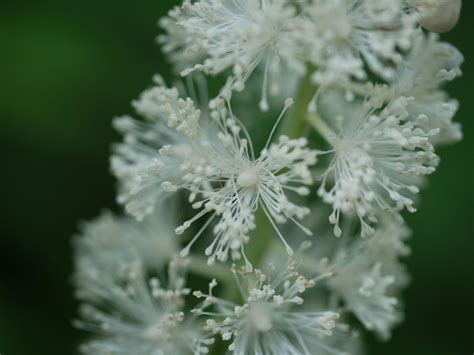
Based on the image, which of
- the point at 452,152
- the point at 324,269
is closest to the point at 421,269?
the point at 452,152

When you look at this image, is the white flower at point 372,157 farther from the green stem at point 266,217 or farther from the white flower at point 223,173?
the green stem at point 266,217

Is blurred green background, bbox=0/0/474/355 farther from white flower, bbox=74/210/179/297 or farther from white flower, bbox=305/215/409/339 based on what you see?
white flower, bbox=305/215/409/339

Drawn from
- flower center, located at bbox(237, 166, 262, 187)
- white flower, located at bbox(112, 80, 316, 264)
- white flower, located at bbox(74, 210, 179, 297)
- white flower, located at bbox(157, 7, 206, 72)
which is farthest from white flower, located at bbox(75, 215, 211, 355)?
white flower, located at bbox(157, 7, 206, 72)

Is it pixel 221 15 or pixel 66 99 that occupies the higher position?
pixel 66 99

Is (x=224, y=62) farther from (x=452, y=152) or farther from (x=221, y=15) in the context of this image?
(x=452, y=152)

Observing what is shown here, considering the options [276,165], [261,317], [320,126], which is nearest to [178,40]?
[320,126]

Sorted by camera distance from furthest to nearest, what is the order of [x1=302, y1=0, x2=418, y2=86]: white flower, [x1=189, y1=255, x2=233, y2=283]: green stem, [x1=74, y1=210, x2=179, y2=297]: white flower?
[x1=74, y1=210, x2=179, y2=297]: white flower < [x1=189, y1=255, x2=233, y2=283]: green stem < [x1=302, y1=0, x2=418, y2=86]: white flower

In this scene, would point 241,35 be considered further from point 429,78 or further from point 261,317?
point 261,317
